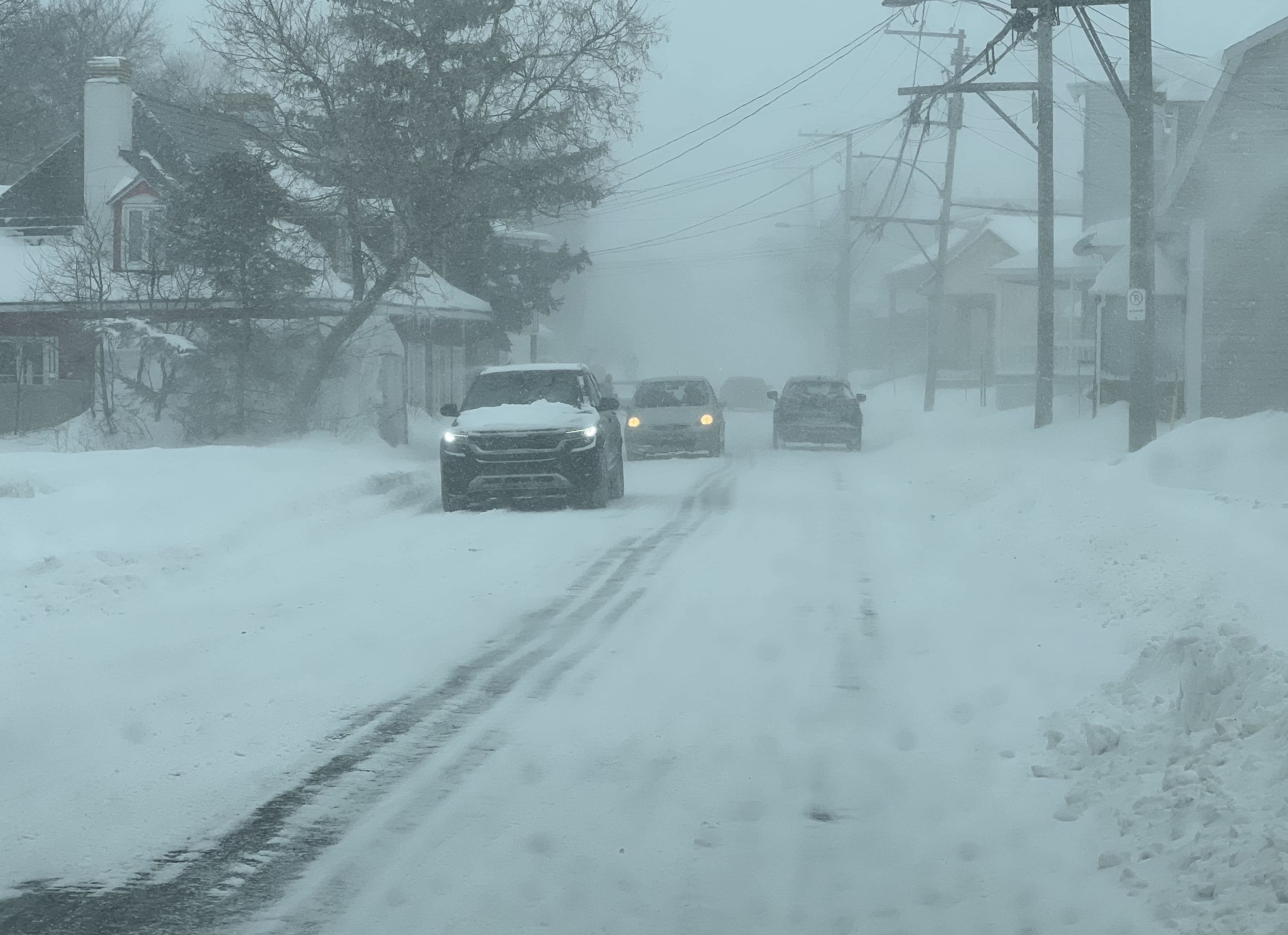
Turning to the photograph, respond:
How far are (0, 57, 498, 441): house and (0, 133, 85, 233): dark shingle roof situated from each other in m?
0.03

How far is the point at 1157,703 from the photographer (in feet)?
22.7

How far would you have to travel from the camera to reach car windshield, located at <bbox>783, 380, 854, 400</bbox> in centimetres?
3184

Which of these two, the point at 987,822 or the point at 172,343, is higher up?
the point at 172,343

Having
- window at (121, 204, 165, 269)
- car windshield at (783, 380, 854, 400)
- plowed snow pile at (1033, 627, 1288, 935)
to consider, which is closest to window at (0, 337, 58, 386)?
window at (121, 204, 165, 269)

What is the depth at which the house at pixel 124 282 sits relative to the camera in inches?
1110

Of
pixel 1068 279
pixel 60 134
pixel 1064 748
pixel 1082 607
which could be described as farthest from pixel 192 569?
pixel 60 134

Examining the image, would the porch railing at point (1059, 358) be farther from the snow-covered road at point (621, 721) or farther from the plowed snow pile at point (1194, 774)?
the plowed snow pile at point (1194, 774)

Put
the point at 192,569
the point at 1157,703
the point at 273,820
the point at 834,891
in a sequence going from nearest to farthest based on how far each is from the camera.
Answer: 1. the point at 834,891
2. the point at 273,820
3. the point at 1157,703
4. the point at 192,569

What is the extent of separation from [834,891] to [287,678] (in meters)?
4.34

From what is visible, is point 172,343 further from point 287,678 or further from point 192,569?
point 287,678

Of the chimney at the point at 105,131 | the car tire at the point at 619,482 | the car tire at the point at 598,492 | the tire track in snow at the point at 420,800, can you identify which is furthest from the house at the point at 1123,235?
the chimney at the point at 105,131

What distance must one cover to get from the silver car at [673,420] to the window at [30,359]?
46.7ft

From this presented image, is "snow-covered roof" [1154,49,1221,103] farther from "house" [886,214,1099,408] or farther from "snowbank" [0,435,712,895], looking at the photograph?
"snowbank" [0,435,712,895]

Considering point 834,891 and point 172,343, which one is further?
point 172,343
